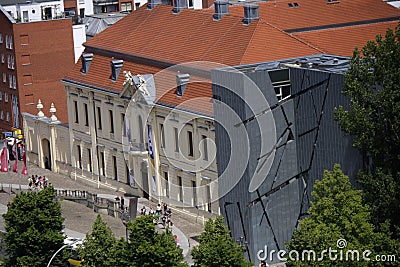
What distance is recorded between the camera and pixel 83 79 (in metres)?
102

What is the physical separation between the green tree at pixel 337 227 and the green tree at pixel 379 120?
4.68 ft

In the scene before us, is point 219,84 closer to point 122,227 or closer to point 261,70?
point 261,70

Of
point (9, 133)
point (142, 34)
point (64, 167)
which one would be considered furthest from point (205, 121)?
point (9, 133)

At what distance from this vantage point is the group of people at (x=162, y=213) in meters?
86.1

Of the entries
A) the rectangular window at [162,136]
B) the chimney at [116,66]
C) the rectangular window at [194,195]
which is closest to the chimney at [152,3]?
the chimney at [116,66]

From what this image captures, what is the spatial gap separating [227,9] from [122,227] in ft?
55.0

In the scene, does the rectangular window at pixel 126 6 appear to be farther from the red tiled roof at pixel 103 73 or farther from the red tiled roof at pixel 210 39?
the red tiled roof at pixel 103 73

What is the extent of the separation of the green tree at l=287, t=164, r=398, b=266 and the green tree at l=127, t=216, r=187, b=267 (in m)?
6.56

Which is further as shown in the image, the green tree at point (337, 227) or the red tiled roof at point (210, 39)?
the red tiled roof at point (210, 39)

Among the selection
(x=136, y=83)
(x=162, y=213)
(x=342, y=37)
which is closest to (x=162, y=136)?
(x=136, y=83)

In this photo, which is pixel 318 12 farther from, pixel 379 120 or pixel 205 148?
pixel 379 120

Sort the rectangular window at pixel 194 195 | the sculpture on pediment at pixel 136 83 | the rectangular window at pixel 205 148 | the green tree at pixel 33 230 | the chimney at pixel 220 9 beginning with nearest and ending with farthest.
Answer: the green tree at pixel 33 230
the rectangular window at pixel 205 148
the rectangular window at pixel 194 195
the sculpture on pediment at pixel 136 83
the chimney at pixel 220 9

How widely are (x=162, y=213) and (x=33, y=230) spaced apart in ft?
50.6

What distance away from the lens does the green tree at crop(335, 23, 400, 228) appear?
2638 inches
